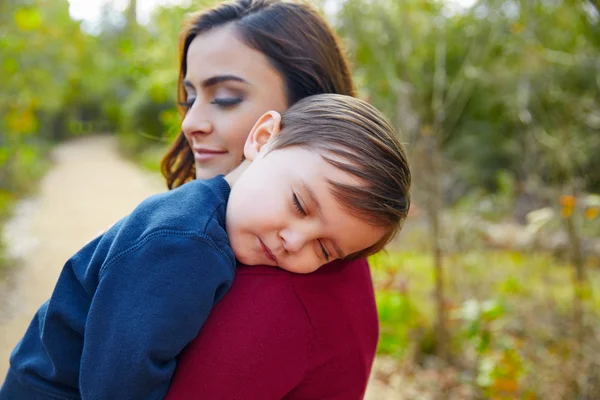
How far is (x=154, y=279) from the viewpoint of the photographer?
109cm

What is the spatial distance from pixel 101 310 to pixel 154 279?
0.13 m

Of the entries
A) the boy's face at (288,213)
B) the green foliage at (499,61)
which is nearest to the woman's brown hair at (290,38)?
the boy's face at (288,213)

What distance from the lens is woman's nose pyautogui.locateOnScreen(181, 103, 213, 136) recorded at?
5.13ft

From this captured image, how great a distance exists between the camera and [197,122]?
61.8 inches

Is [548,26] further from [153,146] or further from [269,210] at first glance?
[153,146]

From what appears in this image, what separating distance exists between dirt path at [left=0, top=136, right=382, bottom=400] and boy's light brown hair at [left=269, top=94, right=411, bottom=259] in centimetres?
295

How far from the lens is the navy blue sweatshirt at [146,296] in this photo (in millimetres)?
1067

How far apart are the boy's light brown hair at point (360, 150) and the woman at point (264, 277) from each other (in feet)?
0.73

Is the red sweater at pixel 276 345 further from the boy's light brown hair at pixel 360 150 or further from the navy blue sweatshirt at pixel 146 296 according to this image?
the boy's light brown hair at pixel 360 150

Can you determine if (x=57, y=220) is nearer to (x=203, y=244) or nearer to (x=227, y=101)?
(x=227, y=101)

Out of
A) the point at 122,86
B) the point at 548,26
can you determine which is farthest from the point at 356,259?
the point at 122,86

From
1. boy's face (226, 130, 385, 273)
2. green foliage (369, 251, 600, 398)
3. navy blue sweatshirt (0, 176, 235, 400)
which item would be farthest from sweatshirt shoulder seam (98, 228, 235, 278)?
green foliage (369, 251, 600, 398)

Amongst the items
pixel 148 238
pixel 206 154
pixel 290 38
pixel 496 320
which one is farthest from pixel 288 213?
pixel 496 320

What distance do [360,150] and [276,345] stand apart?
48 centimetres
